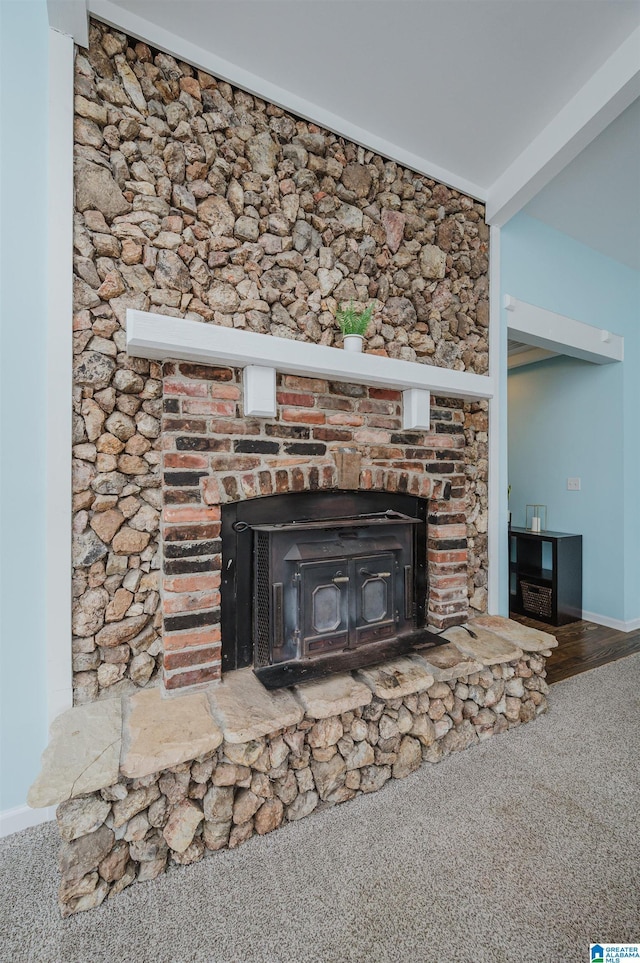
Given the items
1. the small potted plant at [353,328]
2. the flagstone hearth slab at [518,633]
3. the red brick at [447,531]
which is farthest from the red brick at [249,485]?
the flagstone hearth slab at [518,633]

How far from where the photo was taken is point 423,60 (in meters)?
1.79

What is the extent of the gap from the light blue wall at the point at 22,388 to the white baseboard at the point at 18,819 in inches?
1.1

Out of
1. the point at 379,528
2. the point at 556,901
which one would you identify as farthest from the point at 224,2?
the point at 556,901

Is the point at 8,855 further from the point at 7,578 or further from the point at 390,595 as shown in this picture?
the point at 390,595

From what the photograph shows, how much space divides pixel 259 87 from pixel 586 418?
3.35 m

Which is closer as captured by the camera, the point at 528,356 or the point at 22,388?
the point at 22,388

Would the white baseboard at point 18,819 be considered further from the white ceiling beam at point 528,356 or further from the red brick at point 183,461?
the white ceiling beam at point 528,356

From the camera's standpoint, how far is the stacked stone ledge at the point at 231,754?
1208mm

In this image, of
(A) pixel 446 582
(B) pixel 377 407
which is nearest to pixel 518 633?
(A) pixel 446 582

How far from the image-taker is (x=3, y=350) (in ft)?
4.79

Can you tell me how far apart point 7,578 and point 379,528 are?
58.8 inches

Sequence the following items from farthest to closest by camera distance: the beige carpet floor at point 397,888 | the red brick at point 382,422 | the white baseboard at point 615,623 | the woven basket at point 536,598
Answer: the woven basket at point 536,598
the white baseboard at point 615,623
the red brick at point 382,422
the beige carpet floor at point 397,888

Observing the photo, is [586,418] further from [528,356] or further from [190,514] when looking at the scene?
[190,514]

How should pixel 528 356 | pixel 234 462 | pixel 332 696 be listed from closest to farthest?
pixel 332 696 < pixel 234 462 < pixel 528 356
